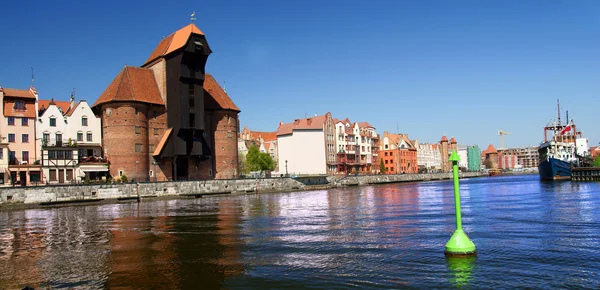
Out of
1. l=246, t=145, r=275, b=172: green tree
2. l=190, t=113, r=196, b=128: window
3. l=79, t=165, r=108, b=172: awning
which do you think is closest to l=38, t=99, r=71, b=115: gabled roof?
l=79, t=165, r=108, b=172: awning

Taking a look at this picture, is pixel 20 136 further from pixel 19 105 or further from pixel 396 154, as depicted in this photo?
pixel 396 154

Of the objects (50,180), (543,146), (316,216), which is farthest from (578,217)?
(543,146)

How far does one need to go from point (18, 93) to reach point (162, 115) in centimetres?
2006

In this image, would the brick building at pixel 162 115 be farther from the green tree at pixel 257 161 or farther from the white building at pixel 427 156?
the white building at pixel 427 156

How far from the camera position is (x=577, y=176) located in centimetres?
8894

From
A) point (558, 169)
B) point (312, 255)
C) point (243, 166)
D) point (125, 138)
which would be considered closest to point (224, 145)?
point (125, 138)

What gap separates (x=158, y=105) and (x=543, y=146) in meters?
80.4

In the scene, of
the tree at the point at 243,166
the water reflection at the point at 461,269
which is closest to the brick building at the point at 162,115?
the tree at the point at 243,166

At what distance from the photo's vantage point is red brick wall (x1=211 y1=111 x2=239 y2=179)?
82062mm

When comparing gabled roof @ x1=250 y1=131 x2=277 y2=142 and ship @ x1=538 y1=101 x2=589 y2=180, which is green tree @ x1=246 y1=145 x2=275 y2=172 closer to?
gabled roof @ x1=250 y1=131 x2=277 y2=142

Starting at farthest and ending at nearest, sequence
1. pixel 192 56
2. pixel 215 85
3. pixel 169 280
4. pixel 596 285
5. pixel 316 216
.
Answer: pixel 215 85
pixel 192 56
pixel 316 216
pixel 169 280
pixel 596 285

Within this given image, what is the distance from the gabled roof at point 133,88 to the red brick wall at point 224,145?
10.7m

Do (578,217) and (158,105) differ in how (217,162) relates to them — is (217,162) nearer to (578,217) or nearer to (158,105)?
(158,105)

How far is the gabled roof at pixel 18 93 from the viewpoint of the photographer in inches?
2670
